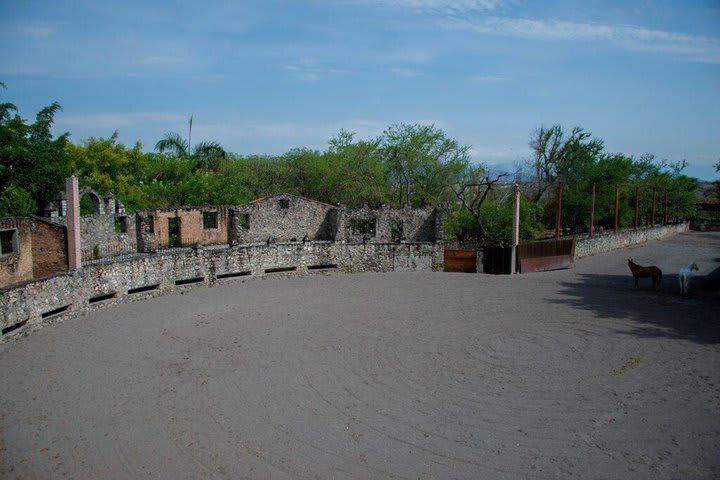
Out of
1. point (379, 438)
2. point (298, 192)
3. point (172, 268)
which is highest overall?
point (298, 192)

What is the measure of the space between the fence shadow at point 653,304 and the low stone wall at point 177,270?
757cm

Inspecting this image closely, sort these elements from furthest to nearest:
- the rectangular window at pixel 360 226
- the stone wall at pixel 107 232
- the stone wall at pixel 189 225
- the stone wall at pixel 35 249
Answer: the rectangular window at pixel 360 226 → the stone wall at pixel 189 225 → the stone wall at pixel 107 232 → the stone wall at pixel 35 249

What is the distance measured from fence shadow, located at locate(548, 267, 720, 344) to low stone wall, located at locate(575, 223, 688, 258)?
759 cm

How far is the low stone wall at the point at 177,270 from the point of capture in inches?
584

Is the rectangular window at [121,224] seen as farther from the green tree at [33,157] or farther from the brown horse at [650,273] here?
the brown horse at [650,273]

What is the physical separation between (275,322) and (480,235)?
66.2 feet

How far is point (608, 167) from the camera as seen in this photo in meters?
48.2

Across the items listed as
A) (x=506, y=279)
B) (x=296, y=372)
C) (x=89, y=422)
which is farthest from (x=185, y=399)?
(x=506, y=279)

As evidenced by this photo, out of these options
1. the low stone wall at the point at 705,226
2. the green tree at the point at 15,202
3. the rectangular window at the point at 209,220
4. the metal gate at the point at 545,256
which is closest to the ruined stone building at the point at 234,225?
the rectangular window at the point at 209,220

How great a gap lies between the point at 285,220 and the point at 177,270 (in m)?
13.1

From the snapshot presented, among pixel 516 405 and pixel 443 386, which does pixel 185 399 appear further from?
pixel 516 405

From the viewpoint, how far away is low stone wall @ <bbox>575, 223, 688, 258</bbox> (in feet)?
106

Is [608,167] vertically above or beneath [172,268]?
above

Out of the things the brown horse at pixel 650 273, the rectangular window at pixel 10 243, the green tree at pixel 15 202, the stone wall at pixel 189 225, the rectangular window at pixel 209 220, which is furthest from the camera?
the rectangular window at pixel 209 220
